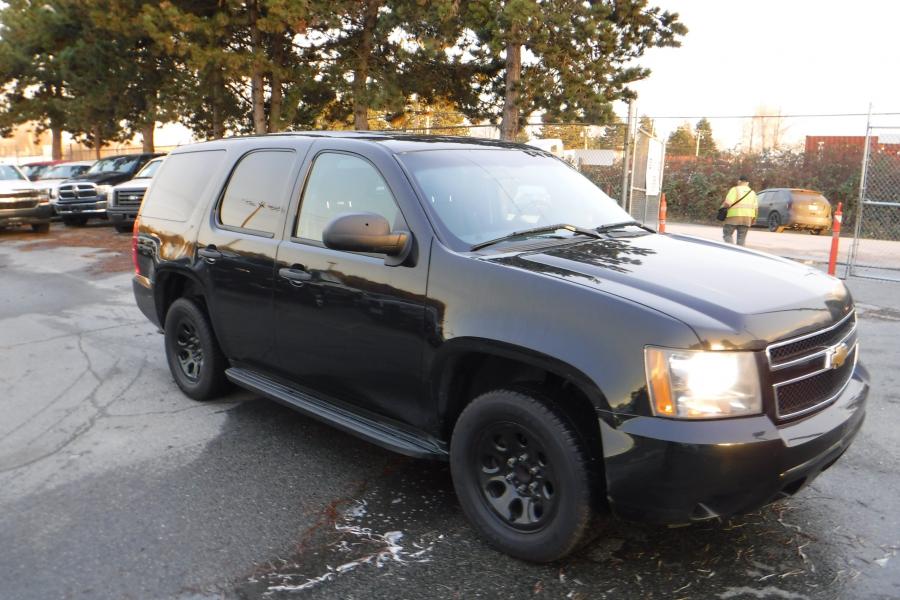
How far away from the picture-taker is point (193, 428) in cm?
486

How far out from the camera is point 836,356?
3098 millimetres

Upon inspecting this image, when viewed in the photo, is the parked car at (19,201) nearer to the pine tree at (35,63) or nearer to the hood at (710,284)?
the pine tree at (35,63)

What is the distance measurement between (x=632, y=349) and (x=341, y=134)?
240cm

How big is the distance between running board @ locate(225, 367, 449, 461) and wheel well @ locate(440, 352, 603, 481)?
0.39 ft

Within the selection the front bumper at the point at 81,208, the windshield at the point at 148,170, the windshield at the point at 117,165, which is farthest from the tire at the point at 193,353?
the windshield at the point at 117,165

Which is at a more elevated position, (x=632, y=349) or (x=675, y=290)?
(x=675, y=290)

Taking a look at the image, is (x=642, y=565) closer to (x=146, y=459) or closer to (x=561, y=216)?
(x=561, y=216)

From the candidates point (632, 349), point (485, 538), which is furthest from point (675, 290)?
point (485, 538)

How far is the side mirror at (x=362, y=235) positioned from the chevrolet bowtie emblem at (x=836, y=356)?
194 centimetres

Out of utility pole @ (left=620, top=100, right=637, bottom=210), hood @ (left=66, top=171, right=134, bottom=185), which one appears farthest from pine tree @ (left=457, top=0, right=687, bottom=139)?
hood @ (left=66, top=171, right=134, bottom=185)

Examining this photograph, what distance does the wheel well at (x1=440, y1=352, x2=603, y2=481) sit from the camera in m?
3.00

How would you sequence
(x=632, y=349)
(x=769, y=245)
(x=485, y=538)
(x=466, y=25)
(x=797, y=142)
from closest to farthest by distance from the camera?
(x=632, y=349), (x=485, y=538), (x=466, y=25), (x=769, y=245), (x=797, y=142)

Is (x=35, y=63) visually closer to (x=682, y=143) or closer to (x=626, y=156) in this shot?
(x=682, y=143)

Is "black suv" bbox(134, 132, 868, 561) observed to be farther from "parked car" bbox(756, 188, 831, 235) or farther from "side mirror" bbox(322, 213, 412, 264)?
"parked car" bbox(756, 188, 831, 235)
